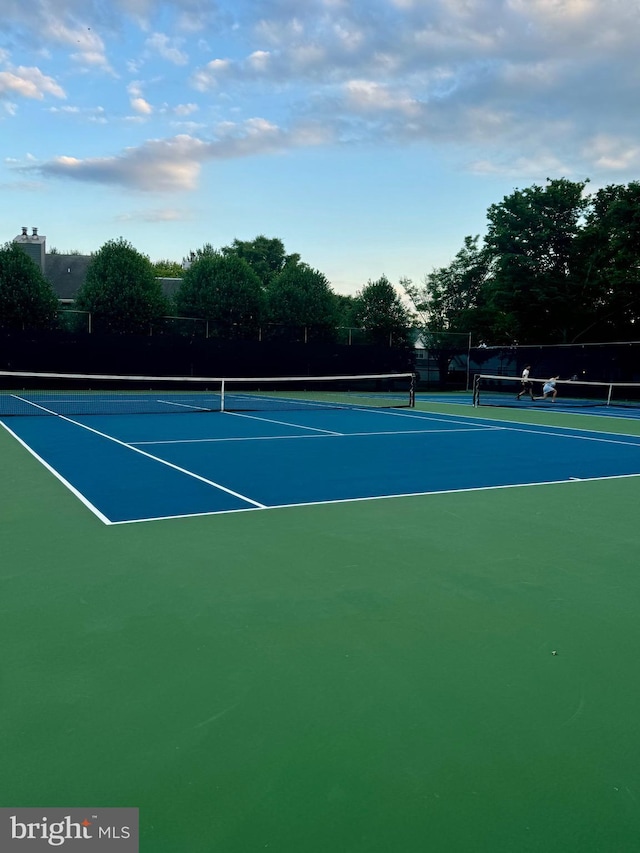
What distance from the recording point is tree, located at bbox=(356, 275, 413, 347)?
116 feet

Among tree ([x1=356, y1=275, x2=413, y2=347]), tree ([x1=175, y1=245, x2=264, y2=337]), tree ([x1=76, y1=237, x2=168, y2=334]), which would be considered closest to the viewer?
tree ([x1=76, y1=237, x2=168, y2=334])

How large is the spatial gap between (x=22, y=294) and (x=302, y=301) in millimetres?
12582

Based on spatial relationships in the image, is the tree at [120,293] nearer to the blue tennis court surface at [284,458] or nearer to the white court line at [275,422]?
the white court line at [275,422]

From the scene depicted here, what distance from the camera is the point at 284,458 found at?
360 inches

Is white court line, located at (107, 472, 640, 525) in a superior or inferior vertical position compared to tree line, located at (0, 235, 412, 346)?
inferior

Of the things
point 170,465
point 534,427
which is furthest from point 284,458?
point 534,427

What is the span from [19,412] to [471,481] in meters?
12.1

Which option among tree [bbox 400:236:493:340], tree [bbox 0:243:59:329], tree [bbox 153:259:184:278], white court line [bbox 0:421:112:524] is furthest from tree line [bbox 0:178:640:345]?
tree [bbox 153:259:184:278]

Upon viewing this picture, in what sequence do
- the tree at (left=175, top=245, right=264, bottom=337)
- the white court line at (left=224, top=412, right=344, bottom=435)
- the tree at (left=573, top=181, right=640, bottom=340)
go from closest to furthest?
the white court line at (left=224, top=412, right=344, bottom=435)
the tree at (left=175, top=245, right=264, bottom=337)
the tree at (left=573, top=181, right=640, bottom=340)

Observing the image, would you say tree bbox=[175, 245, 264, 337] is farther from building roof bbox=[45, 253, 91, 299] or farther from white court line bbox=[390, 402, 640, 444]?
building roof bbox=[45, 253, 91, 299]

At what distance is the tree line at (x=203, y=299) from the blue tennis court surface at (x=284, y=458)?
1424 centimetres

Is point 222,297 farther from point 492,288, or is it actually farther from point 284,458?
point 284,458

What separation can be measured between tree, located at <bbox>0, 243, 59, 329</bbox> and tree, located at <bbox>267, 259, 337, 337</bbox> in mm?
10298

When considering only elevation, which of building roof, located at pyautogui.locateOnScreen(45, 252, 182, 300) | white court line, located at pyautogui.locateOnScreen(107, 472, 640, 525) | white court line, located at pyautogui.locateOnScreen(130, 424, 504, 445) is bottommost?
white court line, located at pyautogui.locateOnScreen(130, 424, 504, 445)
